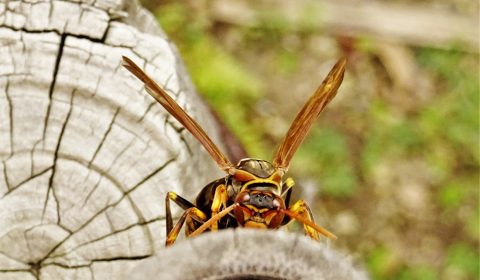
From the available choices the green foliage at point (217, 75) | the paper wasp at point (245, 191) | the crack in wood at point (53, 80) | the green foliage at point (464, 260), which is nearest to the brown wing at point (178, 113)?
the paper wasp at point (245, 191)

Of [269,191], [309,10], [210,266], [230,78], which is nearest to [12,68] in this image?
[269,191]

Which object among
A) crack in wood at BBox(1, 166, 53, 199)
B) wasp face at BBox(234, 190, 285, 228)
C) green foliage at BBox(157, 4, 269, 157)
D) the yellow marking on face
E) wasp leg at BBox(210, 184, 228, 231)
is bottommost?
the yellow marking on face

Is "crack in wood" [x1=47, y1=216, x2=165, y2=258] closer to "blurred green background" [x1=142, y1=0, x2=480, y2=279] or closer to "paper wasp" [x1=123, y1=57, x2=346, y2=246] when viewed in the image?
Answer: "paper wasp" [x1=123, y1=57, x2=346, y2=246]

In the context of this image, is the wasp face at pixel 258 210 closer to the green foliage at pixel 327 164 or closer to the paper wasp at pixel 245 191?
the paper wasp at pixel 245 191

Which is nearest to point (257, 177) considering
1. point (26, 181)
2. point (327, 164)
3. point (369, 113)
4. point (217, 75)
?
point (26, 181)

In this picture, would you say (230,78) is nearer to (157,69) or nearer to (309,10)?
(309,10)

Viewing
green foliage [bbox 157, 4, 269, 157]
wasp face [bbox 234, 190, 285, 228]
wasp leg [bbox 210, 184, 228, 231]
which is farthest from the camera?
green foliage [bbox 157, 4, 269, 157]

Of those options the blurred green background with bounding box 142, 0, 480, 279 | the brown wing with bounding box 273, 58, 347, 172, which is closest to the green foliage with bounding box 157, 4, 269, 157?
the blurred green background with bounding box 142, 0, 480, 279
